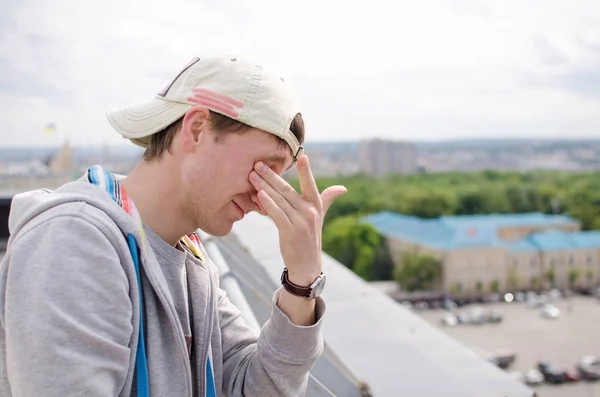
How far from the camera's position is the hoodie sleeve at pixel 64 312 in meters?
0.57

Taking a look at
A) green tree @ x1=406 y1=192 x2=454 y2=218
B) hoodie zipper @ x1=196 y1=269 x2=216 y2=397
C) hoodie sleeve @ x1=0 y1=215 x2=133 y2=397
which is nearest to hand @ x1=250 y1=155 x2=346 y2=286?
hoodie zipper @ x1=196 y1=269 x2=216 y2=397

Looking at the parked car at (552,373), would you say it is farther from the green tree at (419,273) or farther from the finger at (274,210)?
the finger at (274,210)

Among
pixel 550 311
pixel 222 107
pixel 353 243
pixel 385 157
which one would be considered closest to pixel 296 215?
pixel 222 107

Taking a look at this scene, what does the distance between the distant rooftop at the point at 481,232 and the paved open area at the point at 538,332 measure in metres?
3.09

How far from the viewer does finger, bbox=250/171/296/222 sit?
79cm

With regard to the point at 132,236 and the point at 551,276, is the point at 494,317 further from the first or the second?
the point at 132,236

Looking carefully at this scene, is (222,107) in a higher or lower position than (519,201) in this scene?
higher

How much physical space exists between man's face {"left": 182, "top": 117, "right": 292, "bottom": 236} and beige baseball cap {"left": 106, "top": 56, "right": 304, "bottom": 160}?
20mm

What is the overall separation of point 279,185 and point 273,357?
23 cm

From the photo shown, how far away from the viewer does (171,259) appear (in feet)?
2.64

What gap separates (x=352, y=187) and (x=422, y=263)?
9226 millimetres

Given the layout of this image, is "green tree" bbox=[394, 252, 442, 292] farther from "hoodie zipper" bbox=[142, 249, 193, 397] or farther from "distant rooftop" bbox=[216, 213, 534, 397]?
"hoodie zipper" bbox=[142, 249, 193, 397]

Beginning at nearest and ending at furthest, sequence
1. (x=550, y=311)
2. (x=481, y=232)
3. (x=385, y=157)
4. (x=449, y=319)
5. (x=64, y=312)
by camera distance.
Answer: (x=64, y=312), (x=449, y=319), (x=550, y=311), (x=481, y=232), (x=385, y=157)

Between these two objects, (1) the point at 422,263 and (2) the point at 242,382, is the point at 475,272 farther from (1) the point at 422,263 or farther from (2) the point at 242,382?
(2) the point at 242,382
